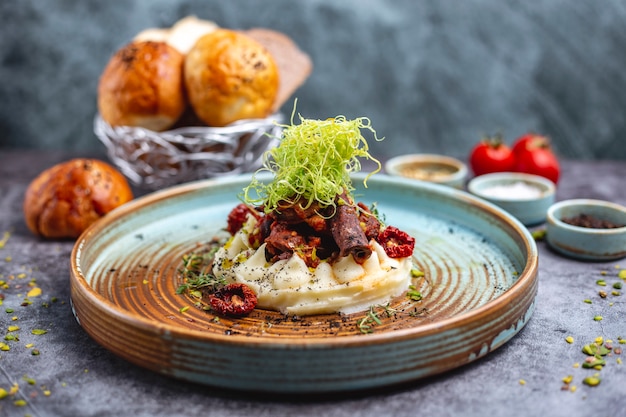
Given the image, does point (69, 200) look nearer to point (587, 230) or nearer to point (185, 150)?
point (185, 150)

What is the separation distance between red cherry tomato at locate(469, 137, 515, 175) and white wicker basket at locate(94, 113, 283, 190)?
1.84m

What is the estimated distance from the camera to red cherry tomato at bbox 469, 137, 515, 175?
581cm

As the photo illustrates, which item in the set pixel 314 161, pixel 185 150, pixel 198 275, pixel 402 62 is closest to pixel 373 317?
pixel 314 161

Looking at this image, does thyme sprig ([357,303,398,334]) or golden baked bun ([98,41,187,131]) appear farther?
golden baked bun ([98,41,187,131])

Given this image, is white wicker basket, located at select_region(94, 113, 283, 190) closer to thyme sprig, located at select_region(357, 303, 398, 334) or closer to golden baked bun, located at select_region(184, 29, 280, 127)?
golden baked bun, located at select_region(184, 29, 280, 127)

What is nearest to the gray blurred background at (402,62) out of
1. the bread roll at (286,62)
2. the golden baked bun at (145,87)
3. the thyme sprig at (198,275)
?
the bread roll at (286,62)

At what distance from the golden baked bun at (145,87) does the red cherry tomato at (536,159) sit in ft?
9.49

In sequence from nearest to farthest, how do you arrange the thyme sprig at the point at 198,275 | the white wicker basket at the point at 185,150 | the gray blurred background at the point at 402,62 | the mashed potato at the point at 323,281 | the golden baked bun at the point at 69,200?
the mashed potato at the point at 323,281 < the thyme sprig at the point at 198,275 < the golden baked bun at the point at 69,200 < the white wicker basket at the point at 185,150 < the gray blurred background at the point at 402,62

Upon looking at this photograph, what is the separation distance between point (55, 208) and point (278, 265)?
1.92 meters

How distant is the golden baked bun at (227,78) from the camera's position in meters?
4.86

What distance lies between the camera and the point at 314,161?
353 cm

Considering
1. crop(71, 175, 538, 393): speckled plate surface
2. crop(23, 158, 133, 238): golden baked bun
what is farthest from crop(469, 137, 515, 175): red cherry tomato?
crop(23, 158, 133, 238): golden baked bun

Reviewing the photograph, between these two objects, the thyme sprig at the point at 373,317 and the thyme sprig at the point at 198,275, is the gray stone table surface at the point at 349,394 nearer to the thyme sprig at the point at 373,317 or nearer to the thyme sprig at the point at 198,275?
the thyme sprig at the point at 373,317

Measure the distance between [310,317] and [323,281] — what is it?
7.6 inches
